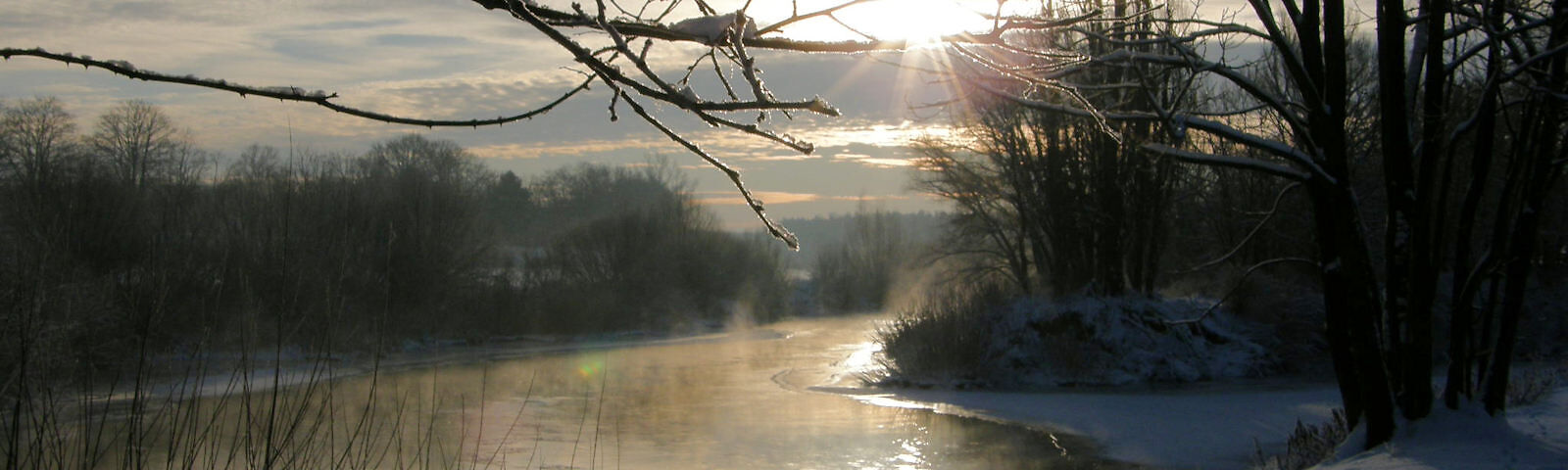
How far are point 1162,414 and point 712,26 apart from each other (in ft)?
45.9

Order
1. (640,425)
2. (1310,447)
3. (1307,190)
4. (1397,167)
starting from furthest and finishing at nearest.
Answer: (640,425), (1310,447), (1307,190), (1397,167)

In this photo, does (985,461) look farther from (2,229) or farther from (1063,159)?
(2,229)

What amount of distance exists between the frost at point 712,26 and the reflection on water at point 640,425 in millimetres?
2340

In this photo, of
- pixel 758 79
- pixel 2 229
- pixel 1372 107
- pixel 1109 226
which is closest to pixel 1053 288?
pixel 1109 226

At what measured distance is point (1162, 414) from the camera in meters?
14.5

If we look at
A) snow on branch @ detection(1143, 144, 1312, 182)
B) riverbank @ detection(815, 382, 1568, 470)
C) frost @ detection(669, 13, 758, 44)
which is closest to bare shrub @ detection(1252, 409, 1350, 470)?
riverbank @ detection(815, 382, 1568, 470)

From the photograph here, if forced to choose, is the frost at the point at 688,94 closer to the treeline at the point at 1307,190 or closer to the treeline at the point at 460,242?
the treeline at the point at 1307,190

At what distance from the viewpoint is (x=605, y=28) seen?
1.73 metres

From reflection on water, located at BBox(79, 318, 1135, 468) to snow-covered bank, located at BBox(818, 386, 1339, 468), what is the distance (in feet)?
2.09

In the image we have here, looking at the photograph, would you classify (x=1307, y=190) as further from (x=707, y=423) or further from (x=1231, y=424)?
(x=707, y=423)

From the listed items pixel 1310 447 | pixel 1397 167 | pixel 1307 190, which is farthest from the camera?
pixel 1310 447

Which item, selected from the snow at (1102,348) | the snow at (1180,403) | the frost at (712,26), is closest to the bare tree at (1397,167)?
the snow at (1180,403)

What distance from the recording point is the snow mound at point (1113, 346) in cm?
1908

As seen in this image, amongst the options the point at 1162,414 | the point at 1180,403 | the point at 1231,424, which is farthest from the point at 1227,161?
the point at 1180,403
